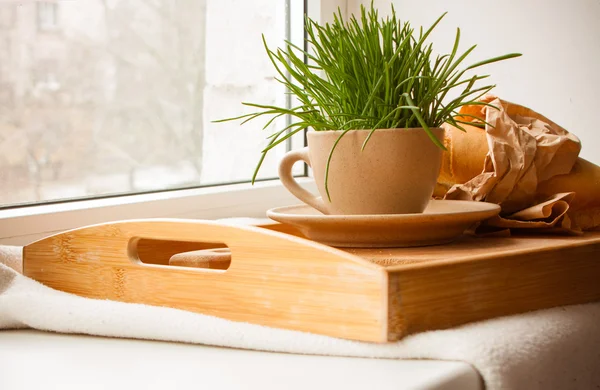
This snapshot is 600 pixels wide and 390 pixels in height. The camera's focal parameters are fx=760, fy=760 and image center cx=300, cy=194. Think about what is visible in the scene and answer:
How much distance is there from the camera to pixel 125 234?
738 mm

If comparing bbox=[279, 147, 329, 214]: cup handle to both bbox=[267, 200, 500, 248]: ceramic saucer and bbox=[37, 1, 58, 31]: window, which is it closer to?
bbox=[267, 200, 500, 248]: ceramic saucer

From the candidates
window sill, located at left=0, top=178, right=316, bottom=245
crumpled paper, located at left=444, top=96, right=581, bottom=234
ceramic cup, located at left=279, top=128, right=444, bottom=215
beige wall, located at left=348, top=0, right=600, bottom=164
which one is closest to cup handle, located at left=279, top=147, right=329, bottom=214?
ceramic cup, located at left=279, top=128, right=444, bottom=215

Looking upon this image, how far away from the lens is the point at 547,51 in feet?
4.52

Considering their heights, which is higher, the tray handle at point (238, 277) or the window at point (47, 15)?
the window at point (47, 15)

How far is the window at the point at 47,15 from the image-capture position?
109cm

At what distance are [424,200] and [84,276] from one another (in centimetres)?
35

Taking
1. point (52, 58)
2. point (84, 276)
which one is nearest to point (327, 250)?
point (84, 276)

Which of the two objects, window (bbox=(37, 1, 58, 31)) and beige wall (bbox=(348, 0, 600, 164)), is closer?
window (bbox=(37, 1, 58, 31))

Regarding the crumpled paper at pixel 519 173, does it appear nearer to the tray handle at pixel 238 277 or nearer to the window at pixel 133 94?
the tray handle at pixel 238 277

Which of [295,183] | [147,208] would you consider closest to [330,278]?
[295,183]

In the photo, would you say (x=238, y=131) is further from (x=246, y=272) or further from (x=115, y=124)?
(x=246, y=272)

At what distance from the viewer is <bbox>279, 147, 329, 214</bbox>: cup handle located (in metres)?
0.79

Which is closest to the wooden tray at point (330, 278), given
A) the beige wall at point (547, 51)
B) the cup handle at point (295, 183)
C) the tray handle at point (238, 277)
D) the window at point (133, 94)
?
the tray handle at point (238, 277)

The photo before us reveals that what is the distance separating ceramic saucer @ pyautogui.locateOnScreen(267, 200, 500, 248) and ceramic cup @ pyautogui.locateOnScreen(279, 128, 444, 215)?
35 mm
